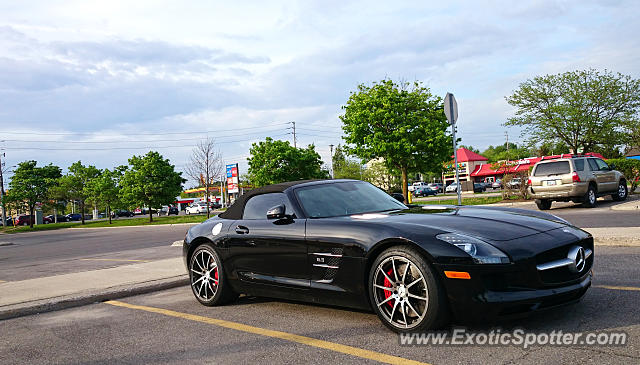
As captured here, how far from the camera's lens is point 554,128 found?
118 feet

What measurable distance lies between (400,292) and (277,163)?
43.0 meters

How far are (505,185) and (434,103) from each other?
420 inches

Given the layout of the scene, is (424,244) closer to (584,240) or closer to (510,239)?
(510,239)

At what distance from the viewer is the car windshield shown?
4.89 meters

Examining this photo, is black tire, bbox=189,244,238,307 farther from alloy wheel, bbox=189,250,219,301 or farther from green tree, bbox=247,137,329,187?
green tree, bbox=247,137,329,187

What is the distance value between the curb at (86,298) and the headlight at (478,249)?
475cm

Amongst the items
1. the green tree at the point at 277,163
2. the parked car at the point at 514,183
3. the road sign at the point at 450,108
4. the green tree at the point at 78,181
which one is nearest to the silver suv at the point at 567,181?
the parked car at the point at 514,183

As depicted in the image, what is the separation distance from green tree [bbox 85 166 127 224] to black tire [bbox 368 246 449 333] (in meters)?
51.4

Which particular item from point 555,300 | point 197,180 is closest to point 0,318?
point 555,300

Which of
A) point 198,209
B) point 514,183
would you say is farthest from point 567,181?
point 198,209

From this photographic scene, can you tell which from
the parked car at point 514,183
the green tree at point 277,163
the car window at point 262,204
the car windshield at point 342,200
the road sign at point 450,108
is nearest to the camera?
the car windshield at point 342,200

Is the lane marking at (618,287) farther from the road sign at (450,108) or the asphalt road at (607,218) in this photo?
the asphalt road at (607,218)

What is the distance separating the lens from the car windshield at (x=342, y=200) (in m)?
4.89

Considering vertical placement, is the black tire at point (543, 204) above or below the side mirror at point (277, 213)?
below
